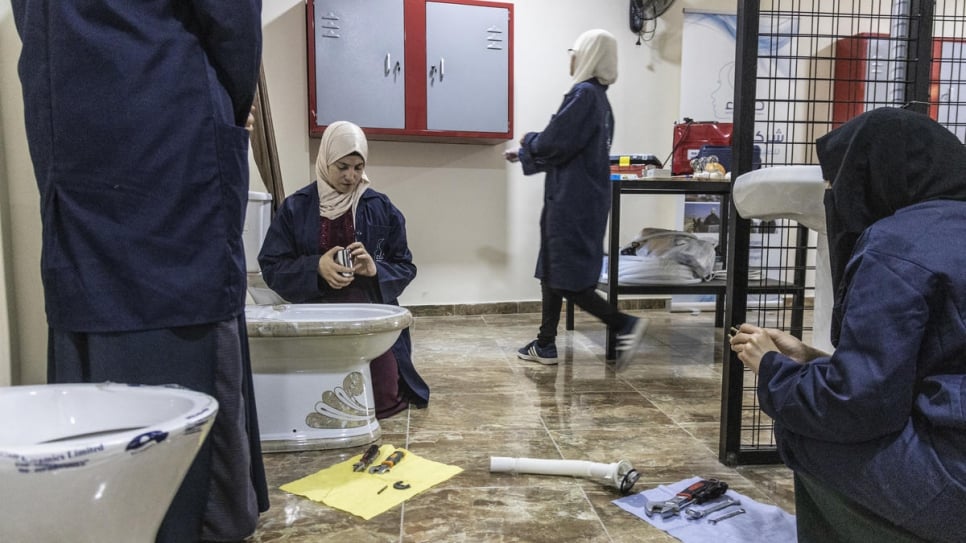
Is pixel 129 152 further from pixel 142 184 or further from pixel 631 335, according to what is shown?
pixel 631 335

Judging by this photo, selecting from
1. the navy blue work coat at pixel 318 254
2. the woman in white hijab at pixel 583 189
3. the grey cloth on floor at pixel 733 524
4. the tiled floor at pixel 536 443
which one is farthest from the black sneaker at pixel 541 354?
the grey cloth on floor at pixel 733 524

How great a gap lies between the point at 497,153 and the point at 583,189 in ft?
5.38

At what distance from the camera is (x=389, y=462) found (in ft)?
4.97

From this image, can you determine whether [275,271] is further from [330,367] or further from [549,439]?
[549,439]

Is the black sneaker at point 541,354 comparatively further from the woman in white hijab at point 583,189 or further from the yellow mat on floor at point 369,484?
the yellow mat on floor at point 369,484

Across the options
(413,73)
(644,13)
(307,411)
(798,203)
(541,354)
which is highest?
(644,13)

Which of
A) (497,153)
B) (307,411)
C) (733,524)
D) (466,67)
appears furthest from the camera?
(497,153)

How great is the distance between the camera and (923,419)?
2.63 feet

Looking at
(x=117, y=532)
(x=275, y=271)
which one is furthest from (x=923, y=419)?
(x=275, y=271)

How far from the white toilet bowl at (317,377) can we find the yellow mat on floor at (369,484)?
5.6 inches

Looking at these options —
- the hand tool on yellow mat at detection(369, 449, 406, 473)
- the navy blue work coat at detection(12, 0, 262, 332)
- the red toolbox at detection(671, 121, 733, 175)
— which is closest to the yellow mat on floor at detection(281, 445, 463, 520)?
the hand tool on yellow mat at detection(369, 449, 406, 473)

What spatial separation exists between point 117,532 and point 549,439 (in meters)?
1.22

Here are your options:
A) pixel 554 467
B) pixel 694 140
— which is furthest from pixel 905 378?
pixel 694 140

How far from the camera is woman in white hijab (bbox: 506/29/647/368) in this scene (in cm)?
219
